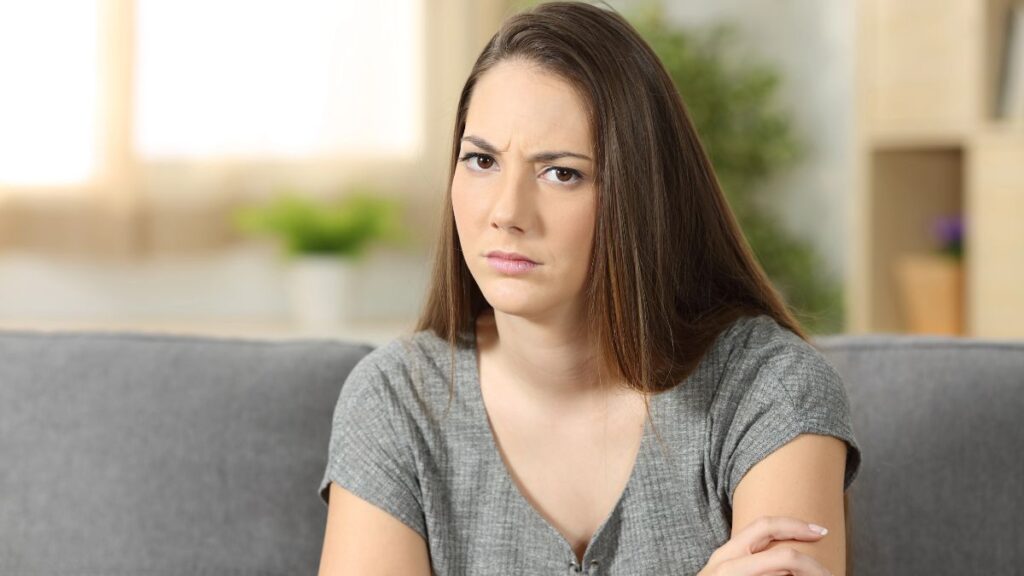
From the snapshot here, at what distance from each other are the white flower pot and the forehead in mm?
2543

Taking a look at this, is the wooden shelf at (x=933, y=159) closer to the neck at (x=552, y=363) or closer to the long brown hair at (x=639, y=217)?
the long brown hair at (x=639, y=217)

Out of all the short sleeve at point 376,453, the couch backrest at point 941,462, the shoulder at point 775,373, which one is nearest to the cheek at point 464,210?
the short sleeve at point 376,453

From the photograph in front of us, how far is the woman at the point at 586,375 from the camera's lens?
4.49ft

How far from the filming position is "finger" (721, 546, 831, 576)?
127 centimetres

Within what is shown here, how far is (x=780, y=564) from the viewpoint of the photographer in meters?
1.27

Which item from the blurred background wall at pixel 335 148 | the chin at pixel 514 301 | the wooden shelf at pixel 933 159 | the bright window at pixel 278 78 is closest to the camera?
the chin at pixel 514 301

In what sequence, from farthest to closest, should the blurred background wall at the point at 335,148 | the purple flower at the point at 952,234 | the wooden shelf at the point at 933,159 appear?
the blurred background wall at the point at 335,148 → the purple flower at the point at 952,234 → the wooden shelf at the point at 933,159

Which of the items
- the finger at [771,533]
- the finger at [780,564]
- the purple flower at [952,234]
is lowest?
the finger at [780,564]

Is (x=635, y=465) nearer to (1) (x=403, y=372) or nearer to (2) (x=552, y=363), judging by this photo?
(2) (x=552, y=363)

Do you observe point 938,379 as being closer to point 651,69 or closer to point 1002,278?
point 651,69

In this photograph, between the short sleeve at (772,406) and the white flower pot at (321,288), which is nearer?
the short sleeve at (772,406)

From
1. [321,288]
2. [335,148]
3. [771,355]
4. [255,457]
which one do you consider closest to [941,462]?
[771,355]

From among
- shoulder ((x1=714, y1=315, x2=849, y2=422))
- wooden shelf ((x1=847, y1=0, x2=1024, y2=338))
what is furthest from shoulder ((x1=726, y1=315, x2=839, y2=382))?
wooden shelf ((x1=847, y1=0, x2=1024, y2=338))

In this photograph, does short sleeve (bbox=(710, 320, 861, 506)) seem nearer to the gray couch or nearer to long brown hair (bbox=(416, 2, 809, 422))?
long brown hair (bbox=(416, 2, 809, 422))
